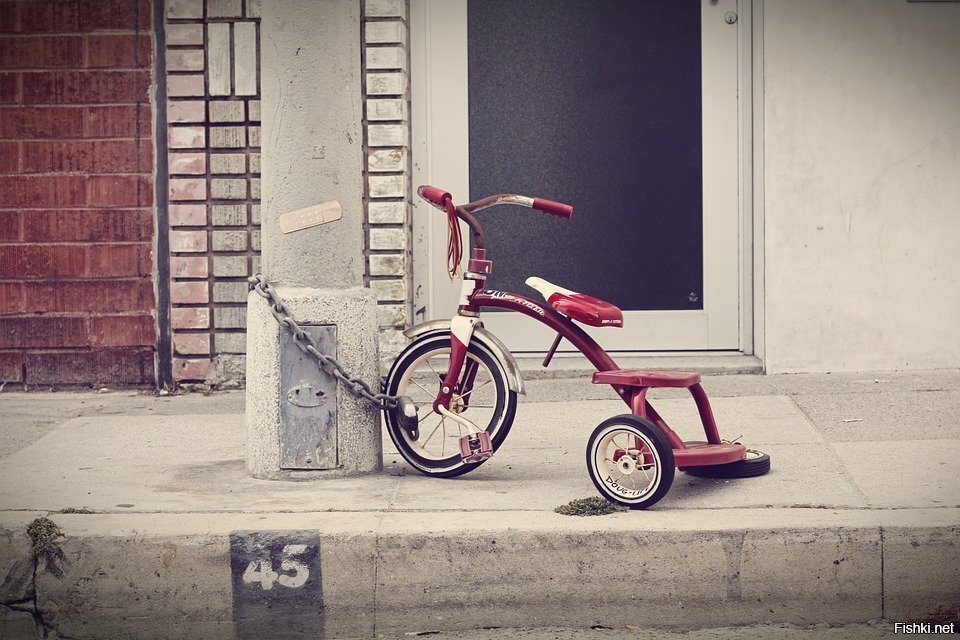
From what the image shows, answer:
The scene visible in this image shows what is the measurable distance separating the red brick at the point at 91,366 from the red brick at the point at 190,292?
0.40 m

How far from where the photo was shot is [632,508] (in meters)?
4.55

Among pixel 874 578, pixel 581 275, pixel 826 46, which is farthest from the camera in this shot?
pixel 581 275

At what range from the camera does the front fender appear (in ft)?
16.4

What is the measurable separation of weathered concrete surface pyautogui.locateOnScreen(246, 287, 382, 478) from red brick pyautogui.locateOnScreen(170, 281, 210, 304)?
7.76ft

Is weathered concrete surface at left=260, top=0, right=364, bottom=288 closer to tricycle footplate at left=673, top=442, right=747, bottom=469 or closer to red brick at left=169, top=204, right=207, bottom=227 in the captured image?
tricycle footplate at left=673, top=442, right=747, bottom=469

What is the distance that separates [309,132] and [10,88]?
3.24 meters

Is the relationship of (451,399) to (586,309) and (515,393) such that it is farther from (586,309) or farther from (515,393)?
(586,309)

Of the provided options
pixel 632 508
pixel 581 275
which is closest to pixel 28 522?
pixel 632 508

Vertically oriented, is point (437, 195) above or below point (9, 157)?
below

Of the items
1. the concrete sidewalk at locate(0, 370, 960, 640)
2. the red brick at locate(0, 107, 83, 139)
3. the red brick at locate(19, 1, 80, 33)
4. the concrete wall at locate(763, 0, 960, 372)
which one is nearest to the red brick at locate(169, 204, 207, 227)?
the red brick at locate(0, 107, 83, 139)

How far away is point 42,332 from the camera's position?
751cm

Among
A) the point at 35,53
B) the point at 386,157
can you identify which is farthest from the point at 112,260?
the point at 386,157

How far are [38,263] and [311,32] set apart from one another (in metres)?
3.26

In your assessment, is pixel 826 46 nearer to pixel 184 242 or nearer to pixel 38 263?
pixel 184 242
